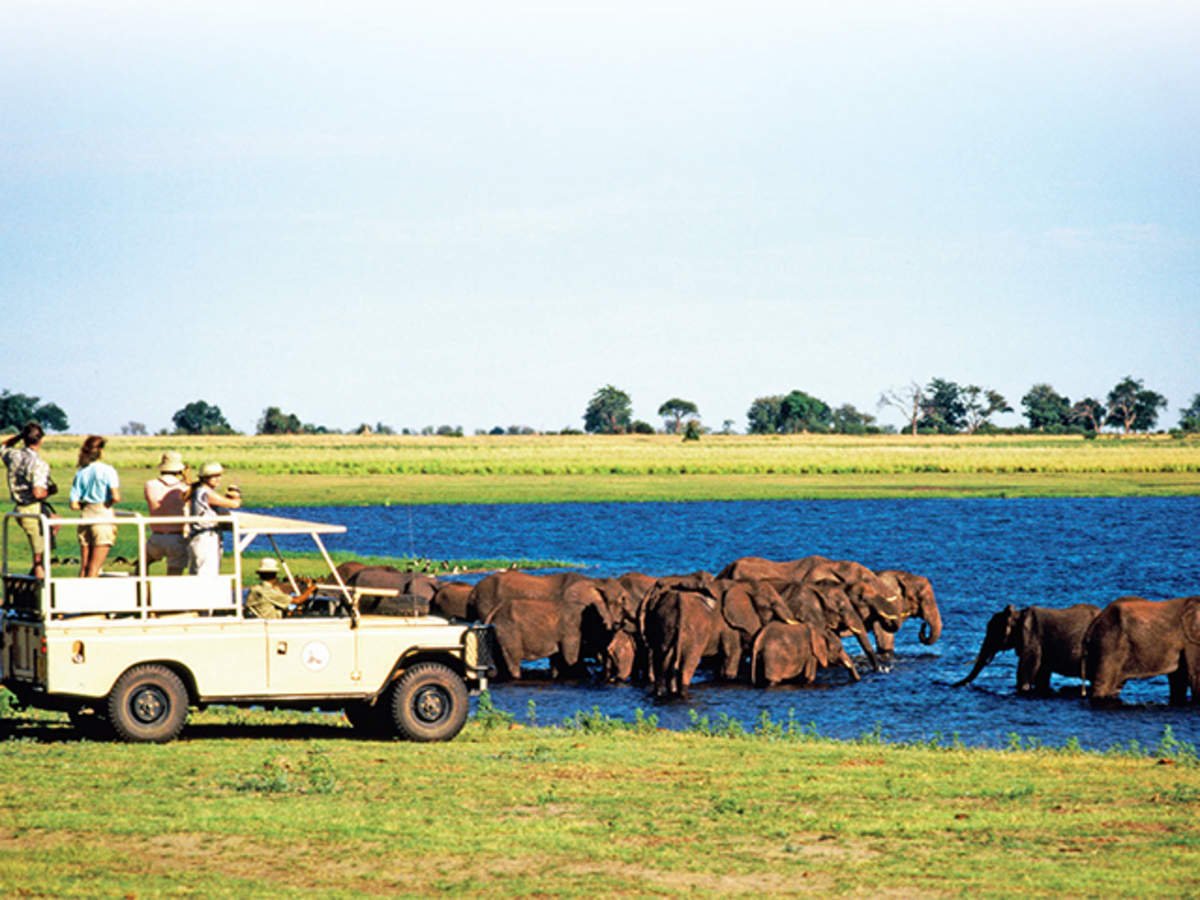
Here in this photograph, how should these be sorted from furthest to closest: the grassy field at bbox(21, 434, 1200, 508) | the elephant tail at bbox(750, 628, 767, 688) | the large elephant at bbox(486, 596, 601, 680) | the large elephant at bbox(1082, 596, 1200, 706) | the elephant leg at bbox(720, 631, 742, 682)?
the grassy field at bbox(21, 434, 1200, 508), the large elephant at bbox(486, 596, 601, 680), the elephant leg at bbox(720, 631, 742, 682), the elephant tail at bbox(750, 628, 767, 688), the large elephant at bbox(1082, 596, 1200, 706)

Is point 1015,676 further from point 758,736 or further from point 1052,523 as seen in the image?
point 1052,523

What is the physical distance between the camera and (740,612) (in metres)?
28.1

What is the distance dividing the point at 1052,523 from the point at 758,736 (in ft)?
197

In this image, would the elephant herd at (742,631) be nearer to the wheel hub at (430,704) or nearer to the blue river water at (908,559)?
the blue river water at (908,559)

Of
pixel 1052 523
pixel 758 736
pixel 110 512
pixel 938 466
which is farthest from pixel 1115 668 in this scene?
pixel 938 466

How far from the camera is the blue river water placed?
2439 centimetres

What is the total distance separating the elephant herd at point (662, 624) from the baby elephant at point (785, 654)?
16 mm

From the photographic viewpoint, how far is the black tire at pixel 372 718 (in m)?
17.0

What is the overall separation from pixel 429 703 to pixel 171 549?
2.86m

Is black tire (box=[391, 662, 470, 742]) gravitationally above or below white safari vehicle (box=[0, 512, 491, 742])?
below

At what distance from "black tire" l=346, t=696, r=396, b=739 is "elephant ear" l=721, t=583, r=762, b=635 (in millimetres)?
10621

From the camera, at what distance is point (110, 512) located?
674 inches

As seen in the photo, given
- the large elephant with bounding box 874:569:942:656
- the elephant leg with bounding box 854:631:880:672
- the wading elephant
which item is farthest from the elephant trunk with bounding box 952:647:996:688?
the wading elephant

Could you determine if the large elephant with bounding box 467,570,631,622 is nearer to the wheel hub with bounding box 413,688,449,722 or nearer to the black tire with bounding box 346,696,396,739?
the black tire with bounding box 346,696,396,739
